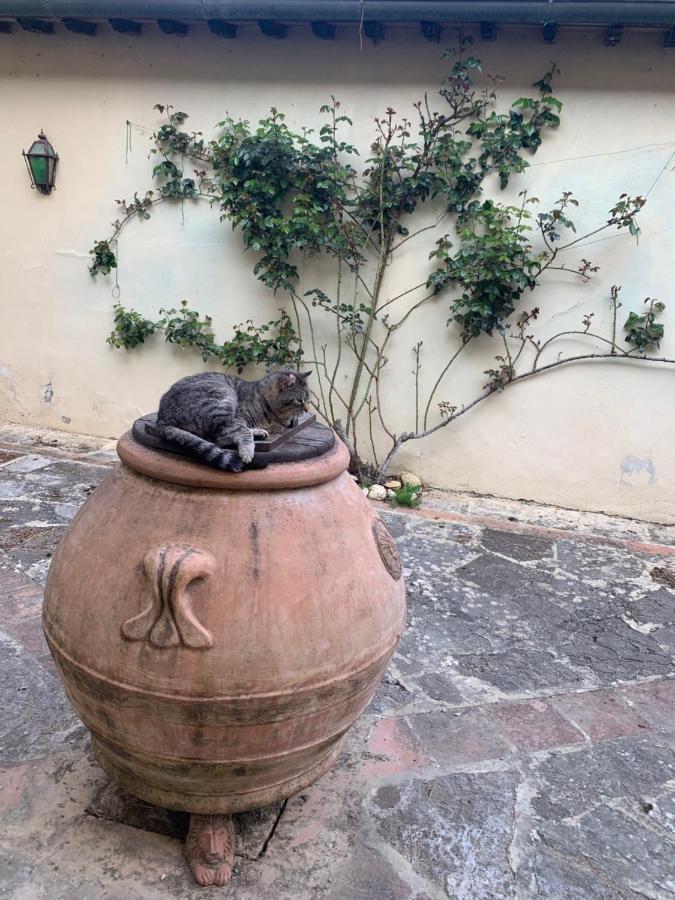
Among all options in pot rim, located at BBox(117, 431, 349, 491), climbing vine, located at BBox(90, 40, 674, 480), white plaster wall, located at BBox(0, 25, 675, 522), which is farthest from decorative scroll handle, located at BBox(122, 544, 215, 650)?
white plaster wall, located at BBox(0, 25, 675, 522)

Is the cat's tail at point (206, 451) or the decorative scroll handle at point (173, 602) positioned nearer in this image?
the decorative scroll handle at point (173, 602)

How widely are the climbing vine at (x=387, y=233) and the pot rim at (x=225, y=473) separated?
2.51 m

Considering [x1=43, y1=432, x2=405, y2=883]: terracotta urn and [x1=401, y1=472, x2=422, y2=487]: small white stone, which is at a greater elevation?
[x1=43, y1=432, x2=405, y2=883]: terracotta urn

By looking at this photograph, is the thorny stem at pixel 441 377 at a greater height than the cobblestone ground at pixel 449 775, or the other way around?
the thorny stem at pixel 441 377

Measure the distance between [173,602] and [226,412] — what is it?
0.55 meters

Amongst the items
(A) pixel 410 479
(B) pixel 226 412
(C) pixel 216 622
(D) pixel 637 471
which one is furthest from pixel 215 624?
(D) pixel 637 471

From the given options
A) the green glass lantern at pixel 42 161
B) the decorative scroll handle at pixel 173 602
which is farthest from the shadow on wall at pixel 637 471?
the green glass lantern at pixel 42 161

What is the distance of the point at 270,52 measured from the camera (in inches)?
176

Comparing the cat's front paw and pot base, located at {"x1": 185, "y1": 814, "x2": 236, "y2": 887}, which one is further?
pot base, located at {"x1": 185, "y1": 814, "x2": 236, "y2": 887}

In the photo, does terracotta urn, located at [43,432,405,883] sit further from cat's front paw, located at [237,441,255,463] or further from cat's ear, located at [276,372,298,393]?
cat's ear, located at [276,372,298,393]

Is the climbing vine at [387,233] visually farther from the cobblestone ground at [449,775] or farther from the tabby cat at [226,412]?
the tabby cat at [226,412]

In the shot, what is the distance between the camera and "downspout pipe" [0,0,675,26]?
353 centimetres

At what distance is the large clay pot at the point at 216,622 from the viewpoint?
1.44m

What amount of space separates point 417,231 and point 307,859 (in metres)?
4.06
